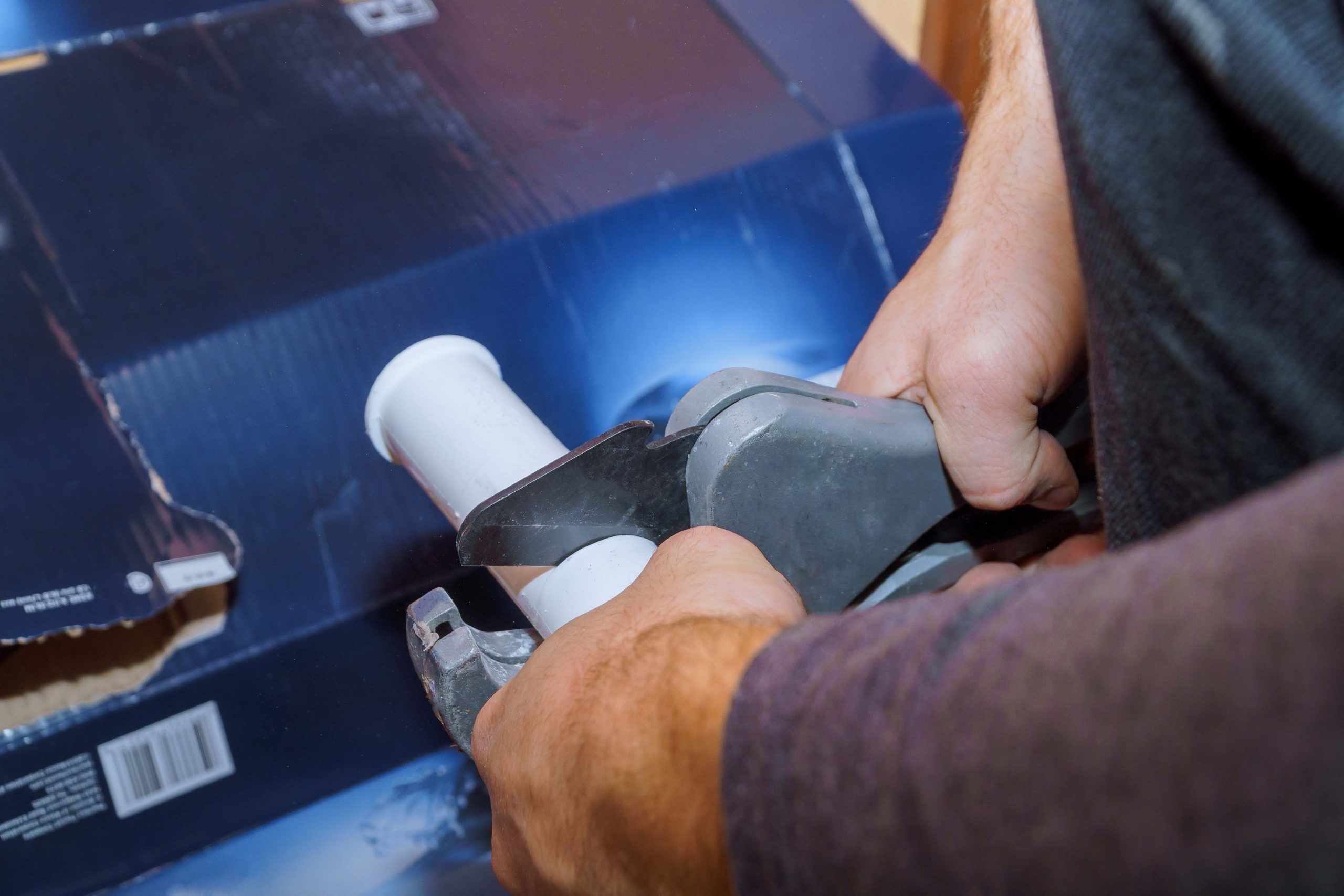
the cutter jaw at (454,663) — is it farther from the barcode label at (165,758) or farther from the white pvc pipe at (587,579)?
the barcode label at (165,758)

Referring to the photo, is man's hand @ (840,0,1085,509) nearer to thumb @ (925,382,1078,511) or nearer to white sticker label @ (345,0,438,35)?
thumb @ (925,382,1078,511)

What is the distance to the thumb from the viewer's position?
0.42 metres

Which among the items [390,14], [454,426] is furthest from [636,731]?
[390,14]

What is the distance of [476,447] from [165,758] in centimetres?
25

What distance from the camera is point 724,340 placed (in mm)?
562

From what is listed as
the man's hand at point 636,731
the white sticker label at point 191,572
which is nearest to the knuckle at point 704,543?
the man's hand at point 636,731

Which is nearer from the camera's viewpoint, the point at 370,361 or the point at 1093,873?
the point at 1093,873

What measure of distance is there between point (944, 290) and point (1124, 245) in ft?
0.67

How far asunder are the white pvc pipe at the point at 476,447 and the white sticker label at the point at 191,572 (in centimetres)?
10

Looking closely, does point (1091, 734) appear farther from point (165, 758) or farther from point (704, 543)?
point (165, 758)

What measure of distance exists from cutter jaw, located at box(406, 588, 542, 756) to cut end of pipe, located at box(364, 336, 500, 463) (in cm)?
11

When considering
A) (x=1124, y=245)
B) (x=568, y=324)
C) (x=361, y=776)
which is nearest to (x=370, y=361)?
(x=568, y=324)

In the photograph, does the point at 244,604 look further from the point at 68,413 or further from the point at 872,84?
the point at 872,84

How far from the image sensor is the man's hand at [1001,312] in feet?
1.40
